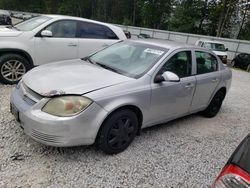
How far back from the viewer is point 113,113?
10.1 feet

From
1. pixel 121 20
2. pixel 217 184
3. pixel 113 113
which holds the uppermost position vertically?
pixel 217 184

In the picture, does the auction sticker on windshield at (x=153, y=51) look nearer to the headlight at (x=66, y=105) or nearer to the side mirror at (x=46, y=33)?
the headlight at (x=66, y=105)

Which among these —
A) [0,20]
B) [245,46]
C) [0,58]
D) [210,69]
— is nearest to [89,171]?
[210,69]

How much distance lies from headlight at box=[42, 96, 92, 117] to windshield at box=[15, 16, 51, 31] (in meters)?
3.30

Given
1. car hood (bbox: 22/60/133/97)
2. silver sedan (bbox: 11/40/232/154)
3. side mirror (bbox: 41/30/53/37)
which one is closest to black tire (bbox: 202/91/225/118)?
silver sedan (bbox: 11/40/232/154)

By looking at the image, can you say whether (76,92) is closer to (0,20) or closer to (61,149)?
(61,149)

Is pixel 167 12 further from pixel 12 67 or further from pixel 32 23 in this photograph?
pixel 12 67

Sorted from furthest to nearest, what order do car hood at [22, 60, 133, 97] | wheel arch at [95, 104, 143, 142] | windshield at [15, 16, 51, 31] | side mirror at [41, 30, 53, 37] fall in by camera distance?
1. windshield at [15, 16, 51, 31]
2. side mirror at [41, 30, 53, 37]
3. wheel arch at [95, 104, 143, 142]
4. car hood at [22, 60, 133, 97]

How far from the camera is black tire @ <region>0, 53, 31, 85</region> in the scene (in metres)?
5.13

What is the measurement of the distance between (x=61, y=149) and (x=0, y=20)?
15.6 metres

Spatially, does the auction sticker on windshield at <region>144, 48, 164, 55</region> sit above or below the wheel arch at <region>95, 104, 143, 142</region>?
above

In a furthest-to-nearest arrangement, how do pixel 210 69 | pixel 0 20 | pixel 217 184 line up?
pixel 0 20 → pixel 210 69 → pixel 217 184

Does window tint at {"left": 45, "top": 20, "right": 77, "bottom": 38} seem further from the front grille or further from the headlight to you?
the front grille

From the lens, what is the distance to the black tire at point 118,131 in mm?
3064
